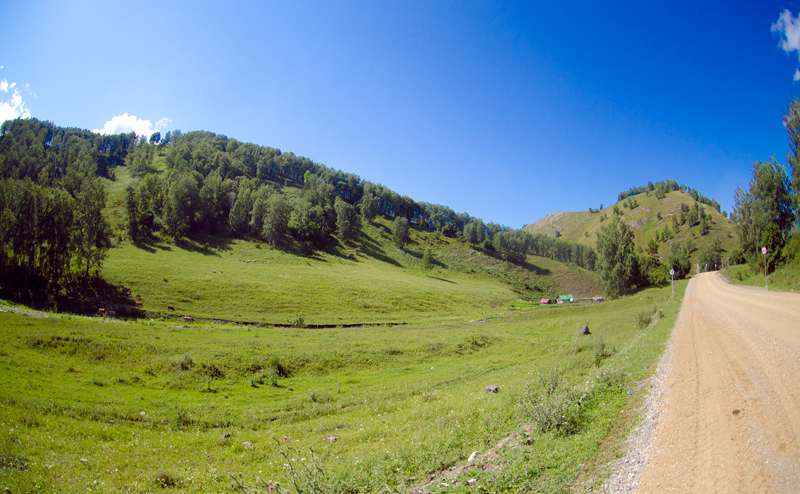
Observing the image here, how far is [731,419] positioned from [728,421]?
0.43ft

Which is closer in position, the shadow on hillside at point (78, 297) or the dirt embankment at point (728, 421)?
the dirt embankment at point (728, 421)

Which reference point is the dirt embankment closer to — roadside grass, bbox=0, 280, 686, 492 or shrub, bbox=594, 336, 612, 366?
roadside grass, bbox=0, 280, 686, 492

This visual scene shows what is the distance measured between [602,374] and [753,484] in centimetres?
790

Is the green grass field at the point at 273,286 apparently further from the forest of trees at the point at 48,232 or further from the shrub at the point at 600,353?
the shrub at the point at 600,353

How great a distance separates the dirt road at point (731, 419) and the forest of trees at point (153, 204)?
64.7 m

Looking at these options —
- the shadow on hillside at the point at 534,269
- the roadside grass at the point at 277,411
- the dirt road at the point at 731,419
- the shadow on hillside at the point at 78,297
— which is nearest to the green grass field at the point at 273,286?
the shadow on hillside at the point at 78,297

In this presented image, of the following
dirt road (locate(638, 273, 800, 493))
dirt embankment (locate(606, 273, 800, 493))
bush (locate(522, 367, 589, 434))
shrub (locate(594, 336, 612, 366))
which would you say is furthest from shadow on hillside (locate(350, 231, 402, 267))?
bush (locate(522, 367, 589, 434))

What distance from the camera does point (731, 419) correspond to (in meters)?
7.00

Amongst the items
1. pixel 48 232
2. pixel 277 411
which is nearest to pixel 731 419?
pixel 277 411

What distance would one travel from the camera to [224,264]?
245 ft

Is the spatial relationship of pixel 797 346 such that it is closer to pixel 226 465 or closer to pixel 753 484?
pixel 753 484

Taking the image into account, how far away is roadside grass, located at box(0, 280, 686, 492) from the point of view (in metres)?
8.21

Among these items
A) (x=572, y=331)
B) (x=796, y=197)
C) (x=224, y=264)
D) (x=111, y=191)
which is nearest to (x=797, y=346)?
(x=572, y=331)

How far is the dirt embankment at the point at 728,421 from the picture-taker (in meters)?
5.28
